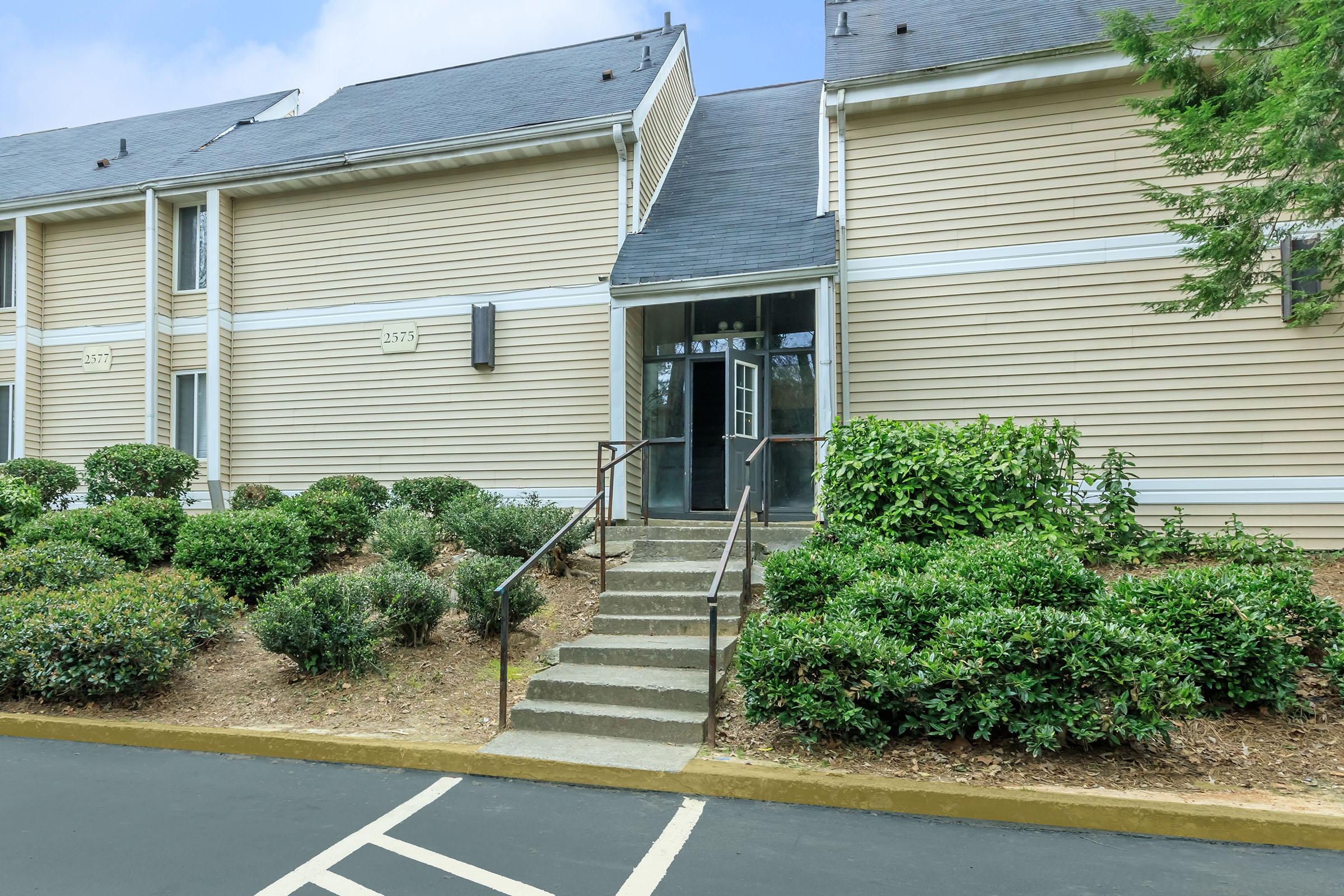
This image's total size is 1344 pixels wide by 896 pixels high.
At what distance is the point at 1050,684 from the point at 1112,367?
5810 millimetres

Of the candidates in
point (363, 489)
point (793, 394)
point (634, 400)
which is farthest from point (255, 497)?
point (793, 394)

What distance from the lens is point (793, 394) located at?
10492mm

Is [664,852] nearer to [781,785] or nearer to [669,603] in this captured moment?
[781,785]

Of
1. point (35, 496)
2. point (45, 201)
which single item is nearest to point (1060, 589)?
point (35, 496)

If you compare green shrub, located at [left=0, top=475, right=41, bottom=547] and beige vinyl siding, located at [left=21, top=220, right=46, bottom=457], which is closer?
green shrub, located at [left=0, top=475, right=41, bottom=547]

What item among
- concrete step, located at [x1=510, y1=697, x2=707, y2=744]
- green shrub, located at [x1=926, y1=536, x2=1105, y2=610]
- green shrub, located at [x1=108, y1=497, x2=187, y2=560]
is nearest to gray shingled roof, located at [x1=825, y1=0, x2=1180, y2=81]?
green shrub, located at [x1=926, y1=536, x2=1105, y2=610]

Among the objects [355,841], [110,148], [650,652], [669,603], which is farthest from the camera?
[110,148]

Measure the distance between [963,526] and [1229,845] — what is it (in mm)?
3619

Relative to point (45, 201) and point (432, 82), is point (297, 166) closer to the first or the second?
point (432, 82)

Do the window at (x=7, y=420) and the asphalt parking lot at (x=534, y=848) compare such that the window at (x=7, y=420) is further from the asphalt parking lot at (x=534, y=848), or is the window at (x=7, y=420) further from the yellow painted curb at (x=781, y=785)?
the asphalt parking lot at (x=534, y=848)

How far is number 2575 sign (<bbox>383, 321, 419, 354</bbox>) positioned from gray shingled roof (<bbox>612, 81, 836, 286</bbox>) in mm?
3278

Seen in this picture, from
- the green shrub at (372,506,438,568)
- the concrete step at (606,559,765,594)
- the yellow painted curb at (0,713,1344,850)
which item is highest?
the green shrub at (372,506,438,568)

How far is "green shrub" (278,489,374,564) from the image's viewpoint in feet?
29.2

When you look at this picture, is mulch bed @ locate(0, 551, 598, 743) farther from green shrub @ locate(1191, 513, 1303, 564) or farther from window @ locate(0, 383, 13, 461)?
window @ locate(0, 383, 13, 461)
